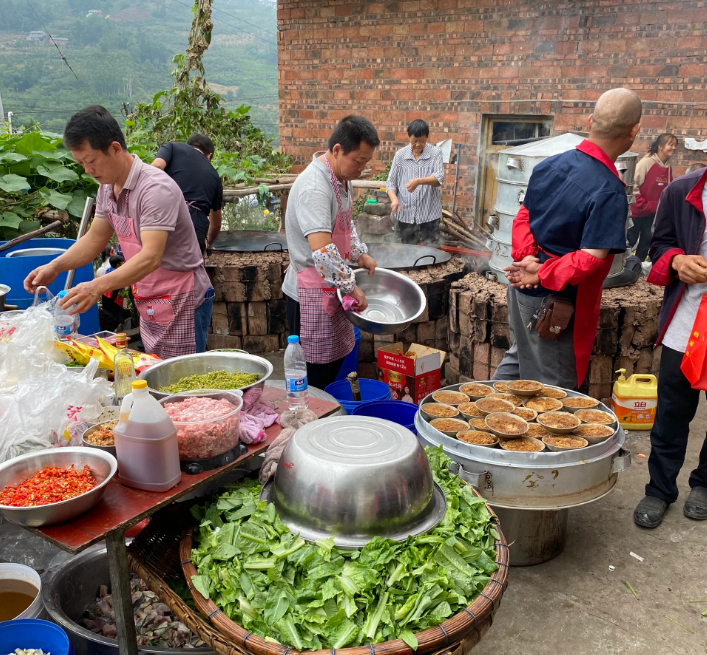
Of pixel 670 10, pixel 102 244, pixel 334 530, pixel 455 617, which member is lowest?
pixel 455 617

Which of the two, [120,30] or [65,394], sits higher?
[120,30]

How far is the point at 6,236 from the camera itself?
5.73 m

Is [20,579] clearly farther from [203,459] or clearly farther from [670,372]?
[670,372]

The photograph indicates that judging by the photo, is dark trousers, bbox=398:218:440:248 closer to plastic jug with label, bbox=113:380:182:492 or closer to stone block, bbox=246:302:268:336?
stone block, bbox=246:302:268:336

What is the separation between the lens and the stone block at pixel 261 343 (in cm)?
630

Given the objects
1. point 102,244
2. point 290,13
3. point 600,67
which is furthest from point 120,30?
point 102,244

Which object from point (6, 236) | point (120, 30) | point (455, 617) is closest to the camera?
point (455, 617)

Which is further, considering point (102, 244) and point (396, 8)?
point (396, 8)

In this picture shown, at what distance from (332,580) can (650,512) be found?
2698 mm

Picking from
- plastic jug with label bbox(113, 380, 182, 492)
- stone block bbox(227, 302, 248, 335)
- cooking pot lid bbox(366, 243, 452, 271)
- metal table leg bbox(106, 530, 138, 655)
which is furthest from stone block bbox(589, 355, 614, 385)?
metal table leg bbox(106, 530, 138, 655)

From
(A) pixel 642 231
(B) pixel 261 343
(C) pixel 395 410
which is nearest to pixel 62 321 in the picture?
(C) pixel 395 410

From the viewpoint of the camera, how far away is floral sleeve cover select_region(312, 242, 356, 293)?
3.49m

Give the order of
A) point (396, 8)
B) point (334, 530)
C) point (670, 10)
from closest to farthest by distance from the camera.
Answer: point (334, 530) < point (670, 10) < point (396, 8)

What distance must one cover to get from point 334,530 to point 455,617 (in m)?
0.46
